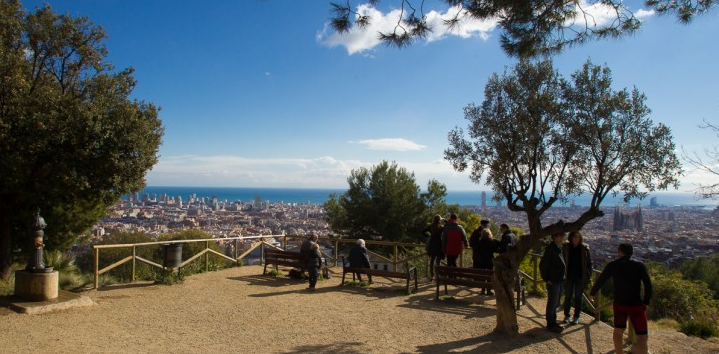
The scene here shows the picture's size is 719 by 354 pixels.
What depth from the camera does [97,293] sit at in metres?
9.81

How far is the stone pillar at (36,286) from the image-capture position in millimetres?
8312

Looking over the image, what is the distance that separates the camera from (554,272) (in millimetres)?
7523

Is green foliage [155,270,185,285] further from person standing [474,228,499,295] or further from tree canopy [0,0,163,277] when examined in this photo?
person standing [474,228,499,295]

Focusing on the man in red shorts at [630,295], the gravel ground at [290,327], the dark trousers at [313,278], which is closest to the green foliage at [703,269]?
the gravel ground at [290,327]

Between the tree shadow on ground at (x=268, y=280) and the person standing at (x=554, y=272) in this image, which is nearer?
the person standing at (x=554, y=272)

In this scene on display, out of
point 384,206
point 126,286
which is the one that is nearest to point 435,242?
point 126,286

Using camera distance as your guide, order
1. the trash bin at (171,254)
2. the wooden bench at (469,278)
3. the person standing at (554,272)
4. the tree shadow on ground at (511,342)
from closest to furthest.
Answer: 1. the tree shadow on ground at (511,342)
2. the person standing at (554,272)
3. the wooden bench at (469,278)
4. the trash bin at (171,254)

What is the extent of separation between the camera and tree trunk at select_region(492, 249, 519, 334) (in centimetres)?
690

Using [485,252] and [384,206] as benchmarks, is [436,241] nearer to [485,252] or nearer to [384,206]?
[485,252]

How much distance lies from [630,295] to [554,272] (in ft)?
5.44

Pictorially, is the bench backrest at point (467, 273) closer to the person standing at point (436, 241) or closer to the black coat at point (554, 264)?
the black coat at point (554, 264)

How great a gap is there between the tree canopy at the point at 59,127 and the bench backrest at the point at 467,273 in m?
7.25

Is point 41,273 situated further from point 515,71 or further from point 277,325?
point 515,71

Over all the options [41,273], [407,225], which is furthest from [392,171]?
[41,273]
